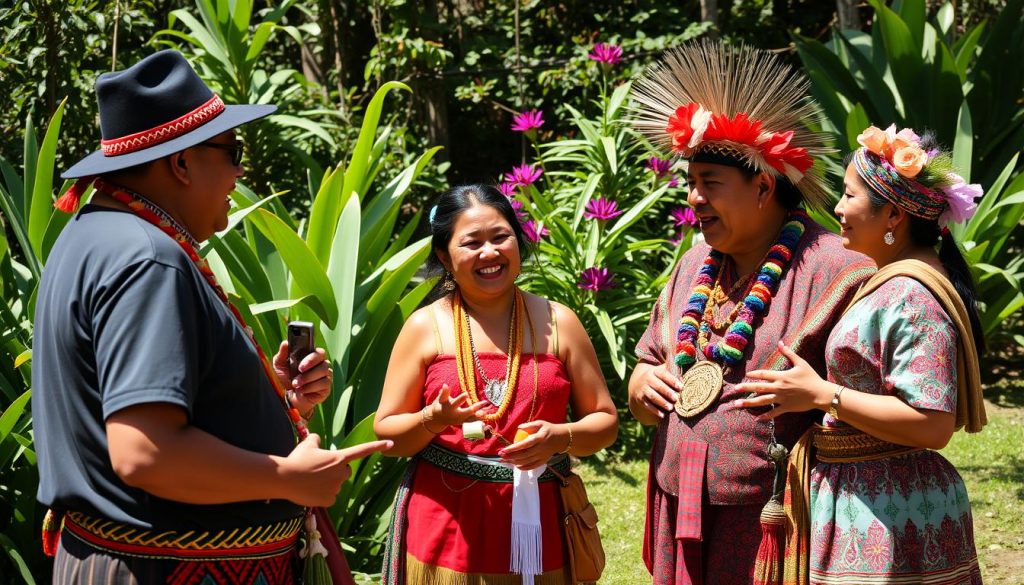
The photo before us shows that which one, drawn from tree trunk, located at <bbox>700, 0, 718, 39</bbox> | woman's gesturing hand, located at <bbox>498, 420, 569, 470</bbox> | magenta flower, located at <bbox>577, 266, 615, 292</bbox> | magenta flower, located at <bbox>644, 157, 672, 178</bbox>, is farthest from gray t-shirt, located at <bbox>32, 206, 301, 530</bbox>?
tree trunk, located at <bbox>700, 0, 718, 39</bbox>

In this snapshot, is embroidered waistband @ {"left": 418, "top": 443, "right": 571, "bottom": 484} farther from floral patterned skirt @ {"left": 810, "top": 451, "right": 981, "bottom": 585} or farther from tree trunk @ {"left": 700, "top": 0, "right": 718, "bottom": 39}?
tree trunk @ {"left": 700, "top": 0, "right": 718, "bottom": 39}

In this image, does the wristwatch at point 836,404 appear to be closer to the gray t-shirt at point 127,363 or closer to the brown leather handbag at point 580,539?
the brown leather handbag at point 580,539

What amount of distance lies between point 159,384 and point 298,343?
65 cm

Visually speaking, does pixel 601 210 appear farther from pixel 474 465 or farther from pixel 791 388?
A: pixel 791 388

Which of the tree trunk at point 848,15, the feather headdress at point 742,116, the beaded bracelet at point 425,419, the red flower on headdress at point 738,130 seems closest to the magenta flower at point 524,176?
the feather headdress at point 742,116

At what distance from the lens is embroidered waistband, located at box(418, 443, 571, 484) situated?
2.79m

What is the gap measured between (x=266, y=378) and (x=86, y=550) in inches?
17.3

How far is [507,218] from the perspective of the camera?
9.69 ft

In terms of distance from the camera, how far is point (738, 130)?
2.82m

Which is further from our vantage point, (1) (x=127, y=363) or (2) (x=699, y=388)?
(2) (x=699, y=388)

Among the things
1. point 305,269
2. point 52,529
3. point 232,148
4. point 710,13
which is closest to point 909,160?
point 232,148

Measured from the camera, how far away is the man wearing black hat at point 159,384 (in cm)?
177

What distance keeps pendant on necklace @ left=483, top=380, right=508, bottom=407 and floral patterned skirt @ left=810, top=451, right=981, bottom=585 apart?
827mm

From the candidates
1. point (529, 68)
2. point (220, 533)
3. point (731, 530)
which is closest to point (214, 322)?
point (220, 533)
